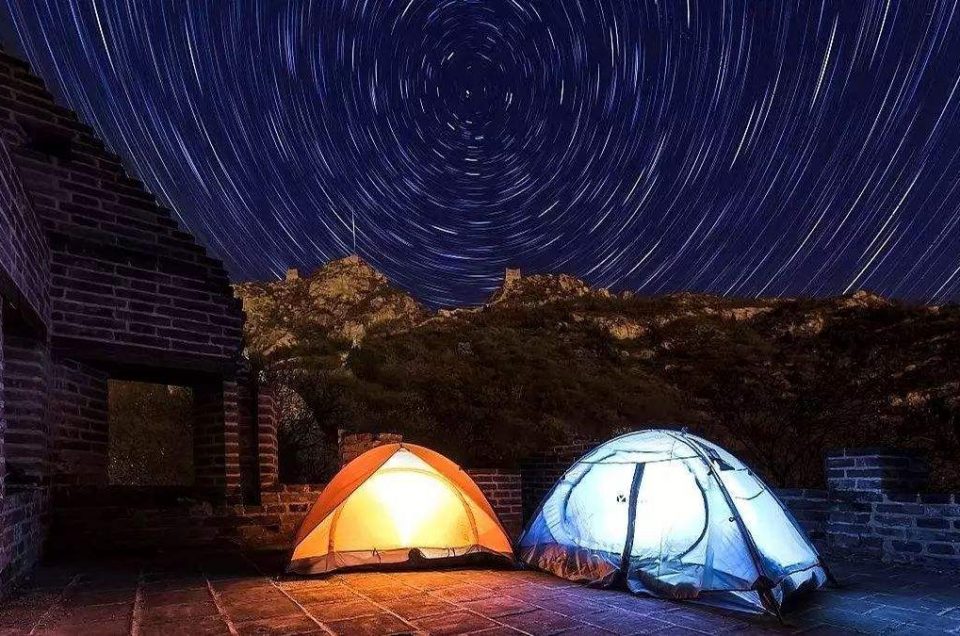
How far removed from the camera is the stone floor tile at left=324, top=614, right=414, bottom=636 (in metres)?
3.21

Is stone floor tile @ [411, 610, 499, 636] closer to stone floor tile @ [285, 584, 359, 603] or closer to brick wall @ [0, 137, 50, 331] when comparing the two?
stone floor tile @ [285, 584, 359, 603]

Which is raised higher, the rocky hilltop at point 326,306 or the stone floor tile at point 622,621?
the rocky hilltop at point 326,306

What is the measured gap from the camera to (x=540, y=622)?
11.1ft

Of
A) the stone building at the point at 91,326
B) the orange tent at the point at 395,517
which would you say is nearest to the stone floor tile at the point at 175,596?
the orange tent at the point at 395,517

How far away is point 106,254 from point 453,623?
5292 mm

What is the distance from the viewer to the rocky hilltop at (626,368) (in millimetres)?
15852

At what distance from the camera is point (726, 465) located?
4.35 m

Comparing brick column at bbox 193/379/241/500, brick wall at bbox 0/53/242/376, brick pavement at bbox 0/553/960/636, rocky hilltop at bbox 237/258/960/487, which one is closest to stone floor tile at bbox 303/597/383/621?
brick pavement at bbox 0/553/960/636

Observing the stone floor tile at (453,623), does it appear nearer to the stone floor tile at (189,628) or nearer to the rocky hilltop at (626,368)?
the stone floor tile at (189,628)

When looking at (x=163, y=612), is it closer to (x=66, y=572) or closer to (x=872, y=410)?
(x=66, y=572)

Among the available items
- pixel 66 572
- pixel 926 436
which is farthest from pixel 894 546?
pixel 926 436

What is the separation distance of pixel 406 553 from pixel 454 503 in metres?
0.69

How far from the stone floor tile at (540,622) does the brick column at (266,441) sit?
4371 mm

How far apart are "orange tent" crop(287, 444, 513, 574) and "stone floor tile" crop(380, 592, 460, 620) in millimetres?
1176
